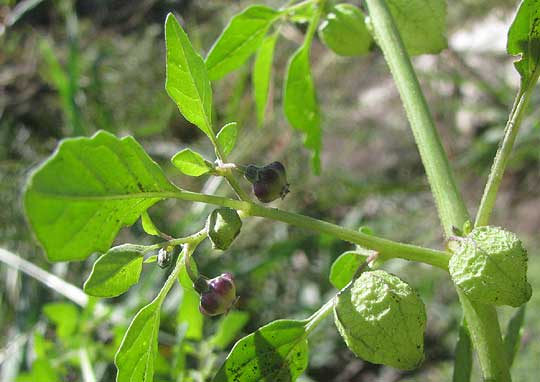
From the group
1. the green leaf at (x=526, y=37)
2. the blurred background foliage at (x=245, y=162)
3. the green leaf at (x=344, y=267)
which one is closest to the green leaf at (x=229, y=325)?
the blurred background foliage at (x=245, y=162)

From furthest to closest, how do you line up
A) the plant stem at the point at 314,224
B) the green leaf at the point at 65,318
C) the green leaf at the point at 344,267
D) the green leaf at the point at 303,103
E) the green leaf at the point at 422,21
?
the green leaf at the point at 65,318, the green leaf at the point at 303,103, the green leaf at the point at 422,21, the green leaf at the point at 344,267, the plant stem at the point at 314,224

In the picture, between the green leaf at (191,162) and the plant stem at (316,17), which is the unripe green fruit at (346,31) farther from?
the green leaf at (191,162)

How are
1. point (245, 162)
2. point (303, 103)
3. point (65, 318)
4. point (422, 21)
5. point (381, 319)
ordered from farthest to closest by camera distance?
point (245, 162) → point (65, 318) → point (303, 103) → point (422, 21) → point (381, 319)

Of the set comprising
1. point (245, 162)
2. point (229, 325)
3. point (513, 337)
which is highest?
point (513, 337)

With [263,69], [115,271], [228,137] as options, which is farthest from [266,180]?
[263,69]

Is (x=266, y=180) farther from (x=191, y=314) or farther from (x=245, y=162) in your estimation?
(x=245, y=162)

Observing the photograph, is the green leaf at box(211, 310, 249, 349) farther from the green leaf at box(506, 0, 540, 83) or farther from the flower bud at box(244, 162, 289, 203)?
the green leaf at box(506, 0, 540, 83)

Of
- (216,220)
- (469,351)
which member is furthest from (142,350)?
(469,351)
